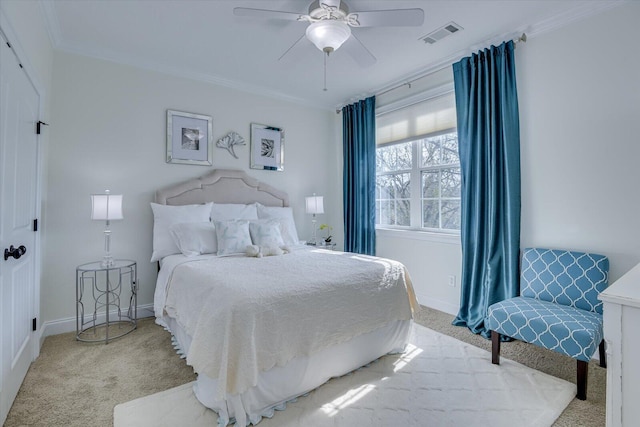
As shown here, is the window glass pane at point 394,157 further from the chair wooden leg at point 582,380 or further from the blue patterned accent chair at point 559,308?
the chair wooden leg at point 582,380

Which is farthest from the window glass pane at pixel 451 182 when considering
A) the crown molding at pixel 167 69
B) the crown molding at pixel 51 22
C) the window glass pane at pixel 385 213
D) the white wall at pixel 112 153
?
the crown molding at pixel 51 22

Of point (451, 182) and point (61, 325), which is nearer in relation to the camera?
point (61, 325)

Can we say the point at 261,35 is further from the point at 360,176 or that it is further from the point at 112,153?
the point at 360,176

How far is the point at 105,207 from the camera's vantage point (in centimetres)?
277

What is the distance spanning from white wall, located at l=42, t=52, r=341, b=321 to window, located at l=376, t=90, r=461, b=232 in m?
1.94

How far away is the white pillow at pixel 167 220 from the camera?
3131 mm

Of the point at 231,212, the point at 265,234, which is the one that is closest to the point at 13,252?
the point at 265,234

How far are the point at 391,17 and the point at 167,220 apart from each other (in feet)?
9.06

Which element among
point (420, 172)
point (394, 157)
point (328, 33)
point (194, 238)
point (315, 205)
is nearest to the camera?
point (328, 33)

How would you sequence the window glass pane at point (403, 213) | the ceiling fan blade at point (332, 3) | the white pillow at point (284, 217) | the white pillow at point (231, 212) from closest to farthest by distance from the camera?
1. the ceiling fan blade at point (332, 3)
2. the white pillow at point (231, 212)
3. the white pillow at point (284, 217)
4. the window glass pane at point (403, 213)

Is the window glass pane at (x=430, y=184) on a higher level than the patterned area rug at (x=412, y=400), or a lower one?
higher

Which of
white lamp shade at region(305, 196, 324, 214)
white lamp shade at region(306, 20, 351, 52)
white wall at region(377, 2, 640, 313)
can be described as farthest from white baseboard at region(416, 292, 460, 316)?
white lamp shade at region(306, 20, 351, 52)

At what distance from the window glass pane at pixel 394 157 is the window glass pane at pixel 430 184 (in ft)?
0.98

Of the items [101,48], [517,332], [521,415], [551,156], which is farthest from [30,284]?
[551,156]
